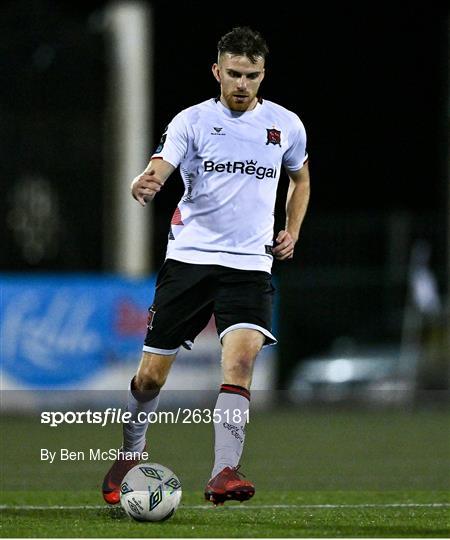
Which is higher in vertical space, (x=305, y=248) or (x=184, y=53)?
(x=184, y=53)

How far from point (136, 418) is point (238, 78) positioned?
209cm

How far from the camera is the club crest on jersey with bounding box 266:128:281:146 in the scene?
28.3ft

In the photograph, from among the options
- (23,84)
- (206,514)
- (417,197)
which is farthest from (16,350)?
(417,197)

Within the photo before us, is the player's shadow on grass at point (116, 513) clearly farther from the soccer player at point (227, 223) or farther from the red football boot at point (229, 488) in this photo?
the red football boot at point (229, 488)

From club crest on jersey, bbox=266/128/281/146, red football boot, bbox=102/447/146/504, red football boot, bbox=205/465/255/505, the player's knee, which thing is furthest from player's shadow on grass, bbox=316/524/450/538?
club crest on jersey, bbox=266/128/281/146

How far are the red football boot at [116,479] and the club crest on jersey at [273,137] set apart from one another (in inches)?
81.0

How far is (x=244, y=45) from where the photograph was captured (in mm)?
8375

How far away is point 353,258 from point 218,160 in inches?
666

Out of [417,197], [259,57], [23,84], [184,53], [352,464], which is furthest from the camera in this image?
[417,197]

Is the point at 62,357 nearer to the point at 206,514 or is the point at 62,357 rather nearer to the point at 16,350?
the point at 16,350

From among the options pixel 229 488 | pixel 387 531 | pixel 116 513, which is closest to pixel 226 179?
pixel 229 488

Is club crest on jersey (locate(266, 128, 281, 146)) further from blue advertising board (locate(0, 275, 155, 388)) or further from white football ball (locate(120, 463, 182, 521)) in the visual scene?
blue advertising board (locate(0, 275, 155, 388))

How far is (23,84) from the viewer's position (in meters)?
22.7

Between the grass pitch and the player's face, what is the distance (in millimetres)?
2362
